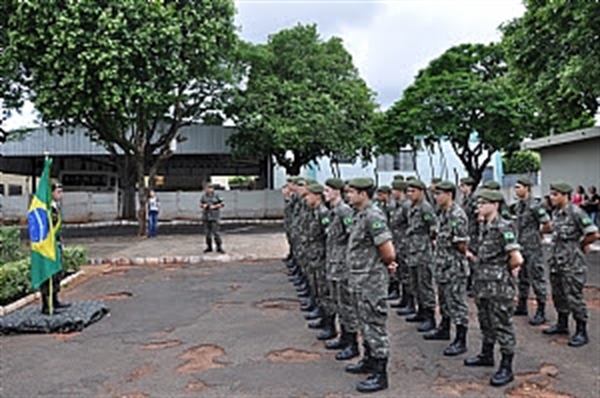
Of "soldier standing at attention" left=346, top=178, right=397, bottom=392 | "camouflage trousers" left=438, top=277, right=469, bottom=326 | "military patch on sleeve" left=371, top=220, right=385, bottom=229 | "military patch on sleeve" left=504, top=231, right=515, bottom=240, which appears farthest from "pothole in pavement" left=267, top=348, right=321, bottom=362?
"military patch on sleeve" left=504, top=231, right=515, bottom=240

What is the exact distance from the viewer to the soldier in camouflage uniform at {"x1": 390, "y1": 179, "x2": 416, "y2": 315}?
683 cm

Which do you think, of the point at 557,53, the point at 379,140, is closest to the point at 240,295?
the point at 557,53

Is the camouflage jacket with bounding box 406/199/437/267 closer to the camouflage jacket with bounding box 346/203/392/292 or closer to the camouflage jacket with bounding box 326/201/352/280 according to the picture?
the camouflage jacket with bounding box 326/201/352/280

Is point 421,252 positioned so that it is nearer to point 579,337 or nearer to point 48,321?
point 579,337

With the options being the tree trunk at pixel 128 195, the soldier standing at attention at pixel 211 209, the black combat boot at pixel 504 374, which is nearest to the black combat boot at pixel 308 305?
the black combat boot at pixel 504 374

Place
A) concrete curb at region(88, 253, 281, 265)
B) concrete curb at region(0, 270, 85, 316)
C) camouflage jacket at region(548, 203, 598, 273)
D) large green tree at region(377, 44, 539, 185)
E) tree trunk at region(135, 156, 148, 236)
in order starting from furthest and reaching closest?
large green tree at region(377, 44, 539, 185), tree trunk at region(135, 156, 148, 236), concrete curb at region(88, 253, 281, 265), concrete curb at region(0, 270, 85, 316), camouflage jacket at region(548, 203, 598, 273)

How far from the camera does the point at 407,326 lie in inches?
241

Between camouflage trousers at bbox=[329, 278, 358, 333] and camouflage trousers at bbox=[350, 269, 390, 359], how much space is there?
486 millimetres

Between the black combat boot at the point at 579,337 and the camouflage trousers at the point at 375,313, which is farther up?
the camouflage trousers at the point at 375,313

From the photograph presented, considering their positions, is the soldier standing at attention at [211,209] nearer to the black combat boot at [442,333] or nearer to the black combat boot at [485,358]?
the black combat boot at [442,333]

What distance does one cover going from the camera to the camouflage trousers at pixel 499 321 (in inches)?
173

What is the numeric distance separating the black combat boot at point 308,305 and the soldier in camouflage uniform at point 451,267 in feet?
5.52

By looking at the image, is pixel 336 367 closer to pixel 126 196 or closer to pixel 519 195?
pixel 519 195

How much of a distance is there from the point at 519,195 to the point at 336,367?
3.37 metres
